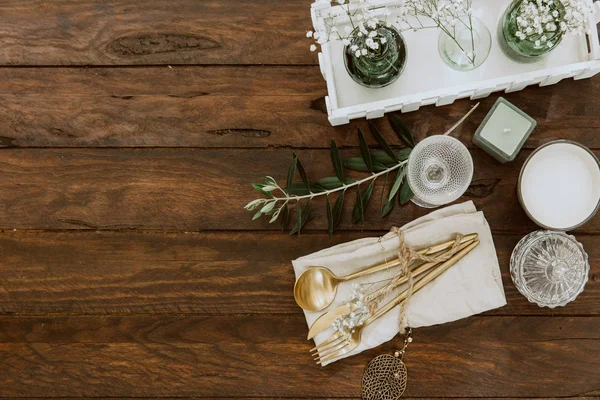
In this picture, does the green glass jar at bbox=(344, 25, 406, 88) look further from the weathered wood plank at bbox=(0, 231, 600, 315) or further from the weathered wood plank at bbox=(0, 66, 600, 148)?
the weathered wood plank at bbox=(0, 231, 600, 315)

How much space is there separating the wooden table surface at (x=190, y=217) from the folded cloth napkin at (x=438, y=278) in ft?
0.14

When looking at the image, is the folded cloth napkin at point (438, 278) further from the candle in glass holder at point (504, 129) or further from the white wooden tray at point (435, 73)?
the white wooden tray at point (435, 73)

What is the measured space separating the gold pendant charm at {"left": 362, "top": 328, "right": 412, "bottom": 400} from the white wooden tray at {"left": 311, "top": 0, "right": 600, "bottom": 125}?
47cm

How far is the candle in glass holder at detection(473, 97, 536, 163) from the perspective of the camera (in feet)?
3.16

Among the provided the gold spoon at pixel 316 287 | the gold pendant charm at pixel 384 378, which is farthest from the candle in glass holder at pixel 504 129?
the gold pendant charm at pixel 384 378

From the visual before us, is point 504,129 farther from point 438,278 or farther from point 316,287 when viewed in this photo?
point 316,287

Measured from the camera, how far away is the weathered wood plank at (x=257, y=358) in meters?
1.05

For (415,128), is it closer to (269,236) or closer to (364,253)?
(364,253)

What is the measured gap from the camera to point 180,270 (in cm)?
108

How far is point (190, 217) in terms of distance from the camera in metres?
1.08

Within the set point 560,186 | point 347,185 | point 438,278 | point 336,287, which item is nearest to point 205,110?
point 347,185

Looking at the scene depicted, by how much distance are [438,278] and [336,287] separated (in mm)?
206

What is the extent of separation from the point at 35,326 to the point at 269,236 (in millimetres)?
546

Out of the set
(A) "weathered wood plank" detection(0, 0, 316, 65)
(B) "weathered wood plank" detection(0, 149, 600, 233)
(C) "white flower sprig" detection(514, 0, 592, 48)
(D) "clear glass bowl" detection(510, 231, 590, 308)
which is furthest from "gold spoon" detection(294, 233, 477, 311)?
(C) "white flower sprig" detection(514, 0, 592, 48)
